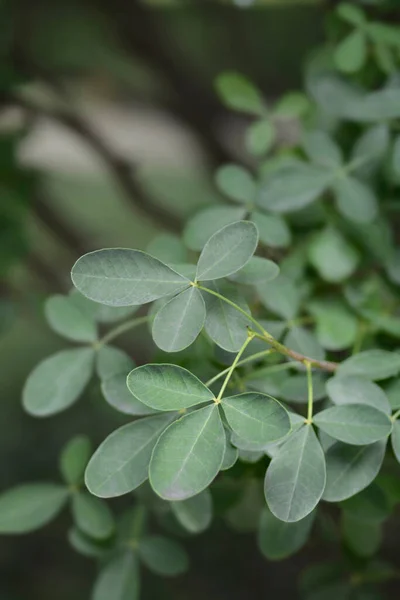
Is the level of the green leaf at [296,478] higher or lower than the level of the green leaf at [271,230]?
higher

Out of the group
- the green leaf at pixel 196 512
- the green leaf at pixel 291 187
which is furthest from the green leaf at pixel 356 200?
the green leaf at pixel 196 512

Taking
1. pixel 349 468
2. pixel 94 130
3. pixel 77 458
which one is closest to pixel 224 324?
pixel 349 468

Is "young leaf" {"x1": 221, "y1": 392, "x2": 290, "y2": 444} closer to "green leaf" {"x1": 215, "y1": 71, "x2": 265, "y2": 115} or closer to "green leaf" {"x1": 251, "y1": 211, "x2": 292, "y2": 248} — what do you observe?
"green leaf" {"x1": 251, "y1": 211, "x2": 292, "y2": 248}

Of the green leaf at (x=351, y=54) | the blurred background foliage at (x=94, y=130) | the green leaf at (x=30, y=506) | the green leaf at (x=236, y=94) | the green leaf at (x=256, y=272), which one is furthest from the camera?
the blurred background foliage at (x=94, y=130)

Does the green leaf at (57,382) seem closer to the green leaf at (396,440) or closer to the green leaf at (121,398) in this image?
the green leaf at (121,398)

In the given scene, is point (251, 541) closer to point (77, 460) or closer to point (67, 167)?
point (77, 460)

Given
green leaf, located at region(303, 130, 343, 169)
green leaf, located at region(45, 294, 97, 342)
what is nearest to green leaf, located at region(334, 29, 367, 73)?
green leaf, located at region(303, 130, 343, 169)
